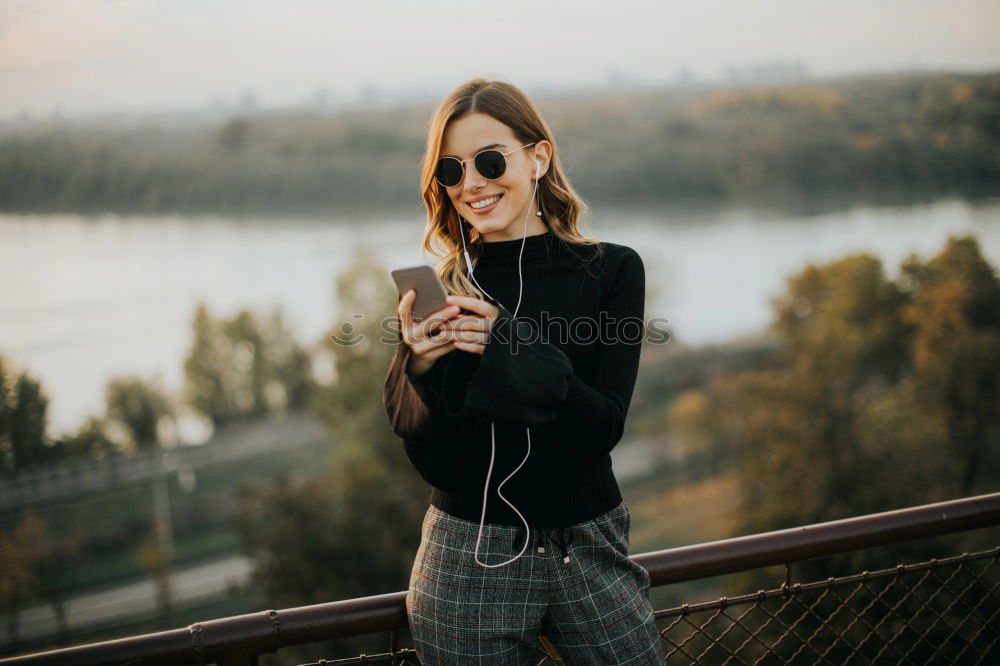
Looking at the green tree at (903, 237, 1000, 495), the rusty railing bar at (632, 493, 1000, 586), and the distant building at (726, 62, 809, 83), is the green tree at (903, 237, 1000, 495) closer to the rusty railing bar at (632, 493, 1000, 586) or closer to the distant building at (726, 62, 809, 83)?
the distant building at (726, 62, 809, 83)

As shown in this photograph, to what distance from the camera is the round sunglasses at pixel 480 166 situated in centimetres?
183

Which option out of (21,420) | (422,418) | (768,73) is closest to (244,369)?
(21,420)

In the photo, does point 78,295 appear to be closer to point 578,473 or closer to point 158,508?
point 158,508

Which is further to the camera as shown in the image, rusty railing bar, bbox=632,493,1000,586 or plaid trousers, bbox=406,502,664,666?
rusty railing bar, bbox=632,493,1000,586

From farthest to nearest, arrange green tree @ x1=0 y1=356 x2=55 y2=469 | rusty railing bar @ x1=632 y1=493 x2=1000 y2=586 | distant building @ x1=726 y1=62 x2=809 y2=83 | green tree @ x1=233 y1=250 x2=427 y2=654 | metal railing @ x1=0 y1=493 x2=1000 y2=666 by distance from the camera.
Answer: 1. distant building @ x1=726 y1=62 x2=809 y2=83
2. green tree @ x1=0 y1=356 x2=55 y2=469
3. green tree @ x1=233 y1=250 x2=427 y2=654
4. rusty railing bar @ x1=632 y1=493 x2=1000 y2=586
5. metal railing @ x1=0 y1=493 x2=1000 y2=666

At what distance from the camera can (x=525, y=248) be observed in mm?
1881

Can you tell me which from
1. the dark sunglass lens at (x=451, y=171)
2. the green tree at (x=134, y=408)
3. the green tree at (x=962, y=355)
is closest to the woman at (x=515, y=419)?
the dark sunglass lens at (x=451, y=171)

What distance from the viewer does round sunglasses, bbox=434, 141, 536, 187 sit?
72.0 inches

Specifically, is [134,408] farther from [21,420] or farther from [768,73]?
[768,73]

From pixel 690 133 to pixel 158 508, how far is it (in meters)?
31.4

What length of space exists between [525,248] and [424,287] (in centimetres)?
40

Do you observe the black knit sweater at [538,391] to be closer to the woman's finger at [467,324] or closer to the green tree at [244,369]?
the woman's finger at [467,324]

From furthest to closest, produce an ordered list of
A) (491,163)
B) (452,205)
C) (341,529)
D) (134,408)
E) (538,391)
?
(134,408) < (341,529) < (452,205) < (491,163) < (538,391)

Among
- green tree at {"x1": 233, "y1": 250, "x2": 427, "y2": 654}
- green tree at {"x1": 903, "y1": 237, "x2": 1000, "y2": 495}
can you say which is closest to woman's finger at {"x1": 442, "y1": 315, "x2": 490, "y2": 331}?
green tree at {"x1": 233, "y1": 250, "x2": 427, "y2": 654}
